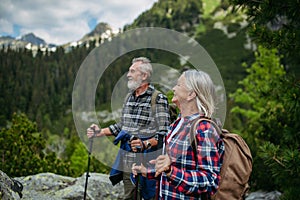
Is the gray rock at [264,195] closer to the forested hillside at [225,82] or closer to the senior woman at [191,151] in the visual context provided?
the forested hillside at [225,82]

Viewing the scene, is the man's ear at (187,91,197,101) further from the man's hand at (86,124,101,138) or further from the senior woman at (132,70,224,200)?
the man's hand at (86,124,101,138)

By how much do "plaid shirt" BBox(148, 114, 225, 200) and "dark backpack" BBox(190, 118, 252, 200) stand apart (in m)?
0.05

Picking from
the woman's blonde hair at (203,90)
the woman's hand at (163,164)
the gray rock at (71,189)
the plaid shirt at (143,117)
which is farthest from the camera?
the gray rock at (71,189)

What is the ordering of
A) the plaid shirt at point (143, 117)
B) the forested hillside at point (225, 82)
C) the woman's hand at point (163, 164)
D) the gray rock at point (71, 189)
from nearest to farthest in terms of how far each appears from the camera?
1. the woman's hand at point (163, 164)
2. the plaid shirt at point (143, 117)
3. the forested hillside at point (225, 82)
4. the gray rock at point (71, 189)

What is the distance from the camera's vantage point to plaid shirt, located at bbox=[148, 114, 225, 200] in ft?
8.04

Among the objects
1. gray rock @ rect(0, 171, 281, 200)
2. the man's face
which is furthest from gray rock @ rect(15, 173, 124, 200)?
the man's face

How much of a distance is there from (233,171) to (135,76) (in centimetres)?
208

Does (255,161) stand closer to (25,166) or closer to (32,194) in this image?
(32,194)

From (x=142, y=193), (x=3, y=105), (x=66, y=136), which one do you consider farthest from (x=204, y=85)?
(x=3, y=105)

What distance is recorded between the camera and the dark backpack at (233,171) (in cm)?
255

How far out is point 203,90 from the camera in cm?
272

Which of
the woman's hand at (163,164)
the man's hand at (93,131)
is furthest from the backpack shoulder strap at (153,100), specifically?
the woman's hand at (163,164)

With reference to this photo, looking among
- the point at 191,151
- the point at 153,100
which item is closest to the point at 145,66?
the point at 153,100

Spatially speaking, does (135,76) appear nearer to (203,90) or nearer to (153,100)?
(153,100)
